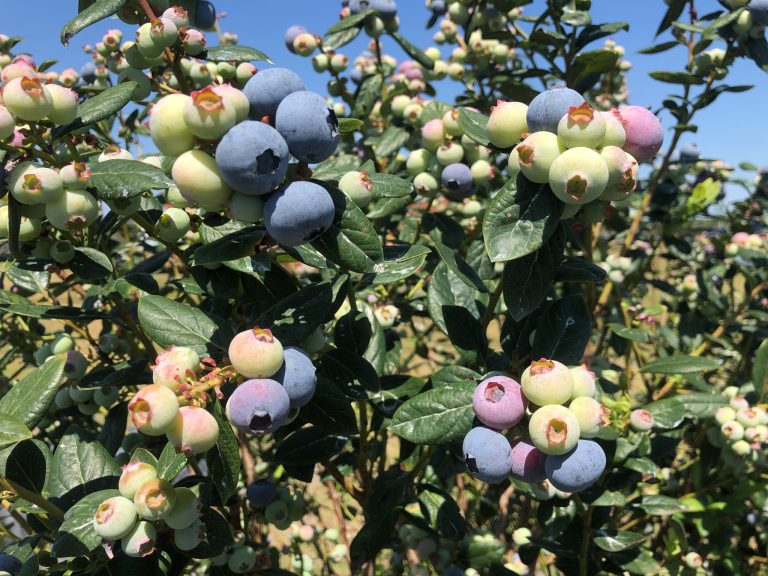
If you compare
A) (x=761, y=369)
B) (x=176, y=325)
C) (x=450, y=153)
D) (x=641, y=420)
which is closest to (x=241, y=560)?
(x=176, y=325)

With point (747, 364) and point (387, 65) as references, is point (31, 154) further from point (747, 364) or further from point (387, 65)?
point (747, 364)

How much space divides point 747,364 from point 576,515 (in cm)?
168

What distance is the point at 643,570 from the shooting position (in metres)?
1.93

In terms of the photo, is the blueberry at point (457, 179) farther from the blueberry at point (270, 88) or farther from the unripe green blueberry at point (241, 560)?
the unripe green blueberry at point (241, 560)

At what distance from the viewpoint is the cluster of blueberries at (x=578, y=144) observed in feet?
2.88

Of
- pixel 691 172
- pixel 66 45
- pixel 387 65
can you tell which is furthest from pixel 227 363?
pixel 691 172

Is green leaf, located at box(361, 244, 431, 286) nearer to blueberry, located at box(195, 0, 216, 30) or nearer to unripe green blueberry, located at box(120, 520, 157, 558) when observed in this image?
unripe green blueberry, located at box(120, 520, 157, 558)

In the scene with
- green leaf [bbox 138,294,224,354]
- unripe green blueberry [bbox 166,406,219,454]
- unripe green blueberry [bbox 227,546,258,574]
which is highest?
green leaf [bbox 138,294,224,354]

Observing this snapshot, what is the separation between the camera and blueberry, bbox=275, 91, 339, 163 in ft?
2.79

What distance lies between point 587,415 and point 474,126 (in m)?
0.63

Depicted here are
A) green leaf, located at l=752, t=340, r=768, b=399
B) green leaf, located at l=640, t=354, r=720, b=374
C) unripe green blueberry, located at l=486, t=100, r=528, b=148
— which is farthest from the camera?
green leaf, located at l=752, t=340, r=768, b=399

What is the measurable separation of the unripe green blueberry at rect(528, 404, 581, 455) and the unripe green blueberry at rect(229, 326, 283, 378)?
474 mm

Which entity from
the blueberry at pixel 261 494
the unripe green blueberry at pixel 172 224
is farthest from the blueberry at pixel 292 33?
the blueberry at pixel 261 494

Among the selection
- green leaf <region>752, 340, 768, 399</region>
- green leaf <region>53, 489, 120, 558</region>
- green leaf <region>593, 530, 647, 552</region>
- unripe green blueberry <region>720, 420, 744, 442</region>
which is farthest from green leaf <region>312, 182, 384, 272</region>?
green leaf <region>752, 340, 768, 399</region>
